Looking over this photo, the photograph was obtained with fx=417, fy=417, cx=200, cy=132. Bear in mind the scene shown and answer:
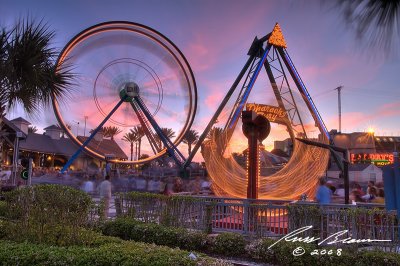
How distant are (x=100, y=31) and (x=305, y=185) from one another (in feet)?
66.0

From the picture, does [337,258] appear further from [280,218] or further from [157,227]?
[157,227]

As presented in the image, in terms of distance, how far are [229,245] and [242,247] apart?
289 millimetres

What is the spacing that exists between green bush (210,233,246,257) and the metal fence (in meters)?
1.15

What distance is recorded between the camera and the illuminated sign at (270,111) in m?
15.0

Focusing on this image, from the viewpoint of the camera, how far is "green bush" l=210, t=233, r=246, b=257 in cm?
920

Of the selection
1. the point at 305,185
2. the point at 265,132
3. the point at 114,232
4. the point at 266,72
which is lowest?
the point at 114,232

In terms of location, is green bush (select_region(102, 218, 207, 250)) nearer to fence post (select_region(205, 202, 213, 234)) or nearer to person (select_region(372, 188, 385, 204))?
fence post (select_region(205, 202, 213, 234))

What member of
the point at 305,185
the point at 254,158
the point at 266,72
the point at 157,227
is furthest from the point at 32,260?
the point at 266,72

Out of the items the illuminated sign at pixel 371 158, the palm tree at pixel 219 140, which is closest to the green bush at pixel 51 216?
the palm tree at pixel 219 140

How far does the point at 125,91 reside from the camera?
3216cm

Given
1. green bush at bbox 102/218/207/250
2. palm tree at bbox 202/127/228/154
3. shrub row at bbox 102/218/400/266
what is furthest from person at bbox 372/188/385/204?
green bush at bbox 102/218/207/250

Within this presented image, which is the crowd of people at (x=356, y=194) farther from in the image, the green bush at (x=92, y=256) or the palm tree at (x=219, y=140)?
the green bush at (x=92, y=256)

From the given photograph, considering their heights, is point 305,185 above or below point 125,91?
below

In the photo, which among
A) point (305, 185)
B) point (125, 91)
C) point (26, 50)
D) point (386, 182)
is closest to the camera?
point (386, 182)
